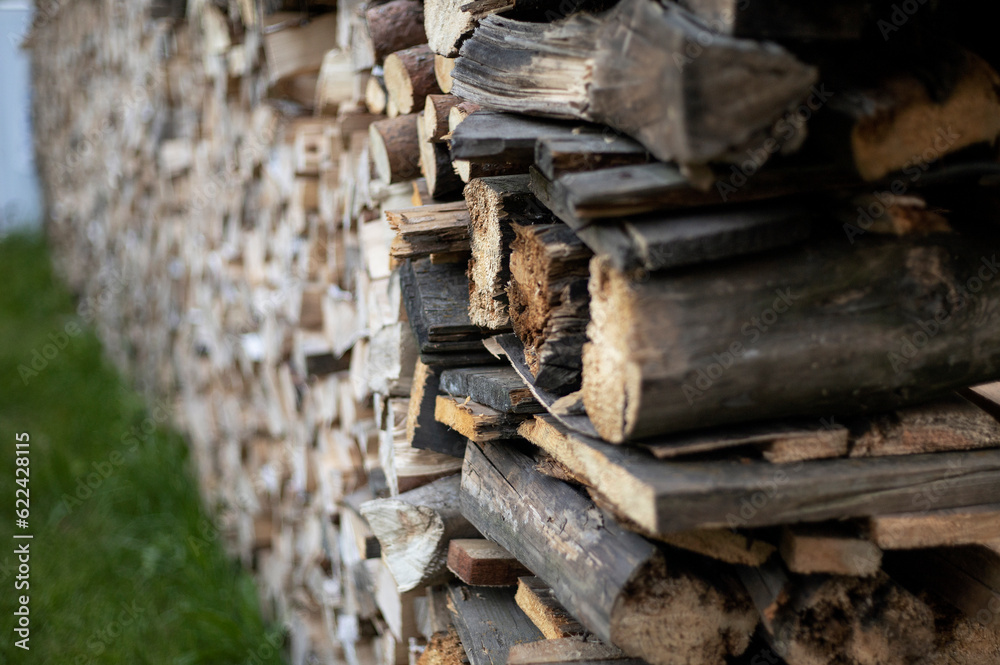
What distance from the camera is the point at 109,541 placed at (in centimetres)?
362

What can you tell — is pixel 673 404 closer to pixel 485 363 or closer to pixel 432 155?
pixel 485 363

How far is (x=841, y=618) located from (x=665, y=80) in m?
0.86

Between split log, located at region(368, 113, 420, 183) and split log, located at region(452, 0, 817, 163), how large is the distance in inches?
25.9

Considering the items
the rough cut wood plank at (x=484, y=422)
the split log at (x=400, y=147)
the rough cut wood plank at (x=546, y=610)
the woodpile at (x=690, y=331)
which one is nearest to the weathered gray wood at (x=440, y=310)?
the woodpile at (x=690, y=331)

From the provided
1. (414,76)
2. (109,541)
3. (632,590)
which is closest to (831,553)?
(632,590)

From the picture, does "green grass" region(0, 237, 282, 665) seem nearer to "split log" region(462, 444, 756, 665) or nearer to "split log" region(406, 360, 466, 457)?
"split log" region(406, 360, 466, 457)

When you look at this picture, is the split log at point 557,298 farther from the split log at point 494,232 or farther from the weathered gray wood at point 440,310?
the weathered gray wood at point 440,310

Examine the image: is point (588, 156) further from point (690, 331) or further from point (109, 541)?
point (109, 541)

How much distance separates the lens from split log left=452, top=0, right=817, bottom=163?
2.80 feet

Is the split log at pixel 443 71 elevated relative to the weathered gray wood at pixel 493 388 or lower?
elevated

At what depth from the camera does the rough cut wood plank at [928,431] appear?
1140 millimetres

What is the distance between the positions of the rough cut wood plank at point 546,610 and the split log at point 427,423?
1.25 ft

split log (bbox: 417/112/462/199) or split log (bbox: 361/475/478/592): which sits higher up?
split log (bbox: 417/112/462/199)

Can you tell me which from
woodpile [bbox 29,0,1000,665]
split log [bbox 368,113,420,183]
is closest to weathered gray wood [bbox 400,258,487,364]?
woodpile [bbox 29,0,1000,665]
